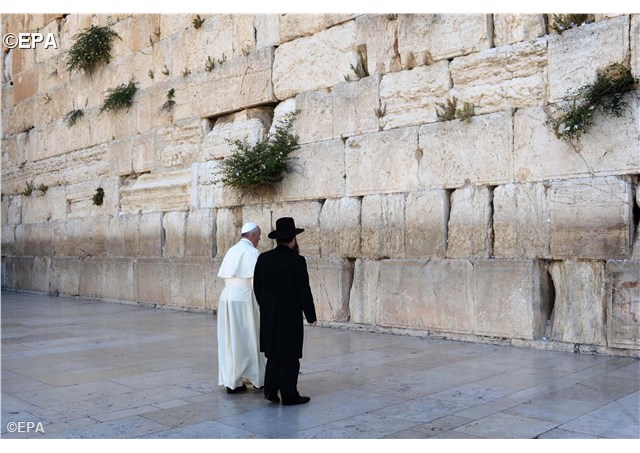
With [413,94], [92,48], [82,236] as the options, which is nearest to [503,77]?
[413,94]

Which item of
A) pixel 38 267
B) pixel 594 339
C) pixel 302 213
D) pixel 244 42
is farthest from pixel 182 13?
pixel 594 339

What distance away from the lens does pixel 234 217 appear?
34.9 feet

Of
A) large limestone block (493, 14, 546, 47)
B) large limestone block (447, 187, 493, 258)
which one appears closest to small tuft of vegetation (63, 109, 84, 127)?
large limestone block (447, 187, 493, 258)

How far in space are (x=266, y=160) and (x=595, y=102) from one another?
4.41 meters

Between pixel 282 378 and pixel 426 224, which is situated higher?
pixel 426 224

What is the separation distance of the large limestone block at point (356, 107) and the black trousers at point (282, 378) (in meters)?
4.35

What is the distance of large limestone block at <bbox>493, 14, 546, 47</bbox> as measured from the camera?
7.39 meters

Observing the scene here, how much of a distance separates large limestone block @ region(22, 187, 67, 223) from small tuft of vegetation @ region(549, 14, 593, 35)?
35.3 feet

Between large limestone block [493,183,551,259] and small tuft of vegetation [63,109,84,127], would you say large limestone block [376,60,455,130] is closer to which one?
large limestone block [493,183,551,259]

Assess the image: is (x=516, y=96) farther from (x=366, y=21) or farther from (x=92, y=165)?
(x=92, y=165)

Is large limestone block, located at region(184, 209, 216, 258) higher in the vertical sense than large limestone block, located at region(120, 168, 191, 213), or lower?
lower

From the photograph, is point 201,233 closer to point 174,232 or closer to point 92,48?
point 174,232

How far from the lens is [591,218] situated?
6.78 meters

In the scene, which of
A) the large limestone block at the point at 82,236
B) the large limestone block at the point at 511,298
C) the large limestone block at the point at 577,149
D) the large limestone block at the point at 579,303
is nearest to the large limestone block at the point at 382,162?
the large limestone block at the point at 577,149
